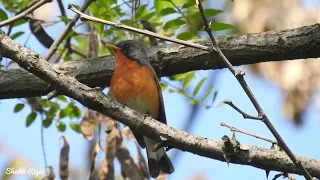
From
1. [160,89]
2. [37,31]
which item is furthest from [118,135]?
[37,31]

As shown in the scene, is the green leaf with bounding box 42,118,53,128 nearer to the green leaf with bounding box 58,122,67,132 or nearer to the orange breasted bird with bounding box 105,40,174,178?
the green leaf with bounding box 58,122,67,132

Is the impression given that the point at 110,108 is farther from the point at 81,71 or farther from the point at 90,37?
the point at 90,37

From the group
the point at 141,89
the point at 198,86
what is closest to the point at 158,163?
the point at 141,89

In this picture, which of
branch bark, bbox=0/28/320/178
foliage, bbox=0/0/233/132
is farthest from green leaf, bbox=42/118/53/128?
branch bark, bbox=0/28/320/178

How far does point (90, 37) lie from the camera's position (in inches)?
250

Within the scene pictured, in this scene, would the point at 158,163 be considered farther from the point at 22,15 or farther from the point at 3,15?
the point at 3,15

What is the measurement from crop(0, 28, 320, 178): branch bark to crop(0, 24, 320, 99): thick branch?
1329mm

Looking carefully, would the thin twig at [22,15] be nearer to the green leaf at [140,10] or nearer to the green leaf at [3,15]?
the green leaf at [3,15]

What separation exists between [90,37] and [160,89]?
0.97 m

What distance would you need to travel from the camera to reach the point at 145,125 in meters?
3.85

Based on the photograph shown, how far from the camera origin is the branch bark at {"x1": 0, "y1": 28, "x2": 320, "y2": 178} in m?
3.54

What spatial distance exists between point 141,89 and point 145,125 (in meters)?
1.95

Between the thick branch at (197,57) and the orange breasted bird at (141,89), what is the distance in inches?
4.0

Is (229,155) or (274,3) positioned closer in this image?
(229,155)
